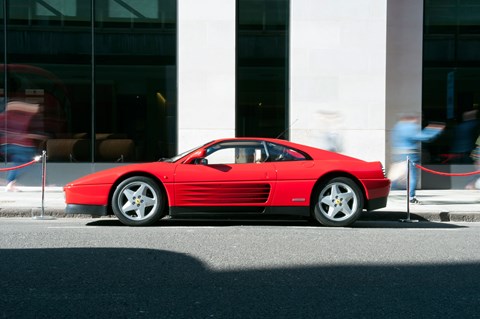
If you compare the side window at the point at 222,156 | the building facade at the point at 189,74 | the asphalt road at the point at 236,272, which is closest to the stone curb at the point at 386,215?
the asphalt road at the point at 236,272

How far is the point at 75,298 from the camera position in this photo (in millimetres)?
4258

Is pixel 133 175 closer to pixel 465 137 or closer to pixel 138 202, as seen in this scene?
pixel 138 202

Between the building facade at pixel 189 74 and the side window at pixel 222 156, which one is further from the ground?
the building facade at pixel 189 74

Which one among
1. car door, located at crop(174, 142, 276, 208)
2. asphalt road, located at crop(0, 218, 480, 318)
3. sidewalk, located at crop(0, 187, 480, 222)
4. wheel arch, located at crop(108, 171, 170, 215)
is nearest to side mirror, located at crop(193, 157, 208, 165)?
car door, located at crop(174, 142, 276, 208)

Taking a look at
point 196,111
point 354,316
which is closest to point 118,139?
point 196,111

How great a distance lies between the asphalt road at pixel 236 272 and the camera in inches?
159

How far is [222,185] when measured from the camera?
7.96 metres

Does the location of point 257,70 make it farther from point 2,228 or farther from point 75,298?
point 75,298

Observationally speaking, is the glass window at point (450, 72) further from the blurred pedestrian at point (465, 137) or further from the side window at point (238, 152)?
the side window at point (238, 152)

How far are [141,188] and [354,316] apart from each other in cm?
466

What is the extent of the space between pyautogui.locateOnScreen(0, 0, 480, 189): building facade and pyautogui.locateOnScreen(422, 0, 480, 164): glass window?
3.89 ft

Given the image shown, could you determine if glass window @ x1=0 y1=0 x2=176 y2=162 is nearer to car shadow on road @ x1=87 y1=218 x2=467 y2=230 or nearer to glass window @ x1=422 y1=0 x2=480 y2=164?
car shadow on road @ x1=87 y1=218 x2=467 y2=230

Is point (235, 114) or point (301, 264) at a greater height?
point (235, 114)

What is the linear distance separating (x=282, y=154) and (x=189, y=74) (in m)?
5.49
